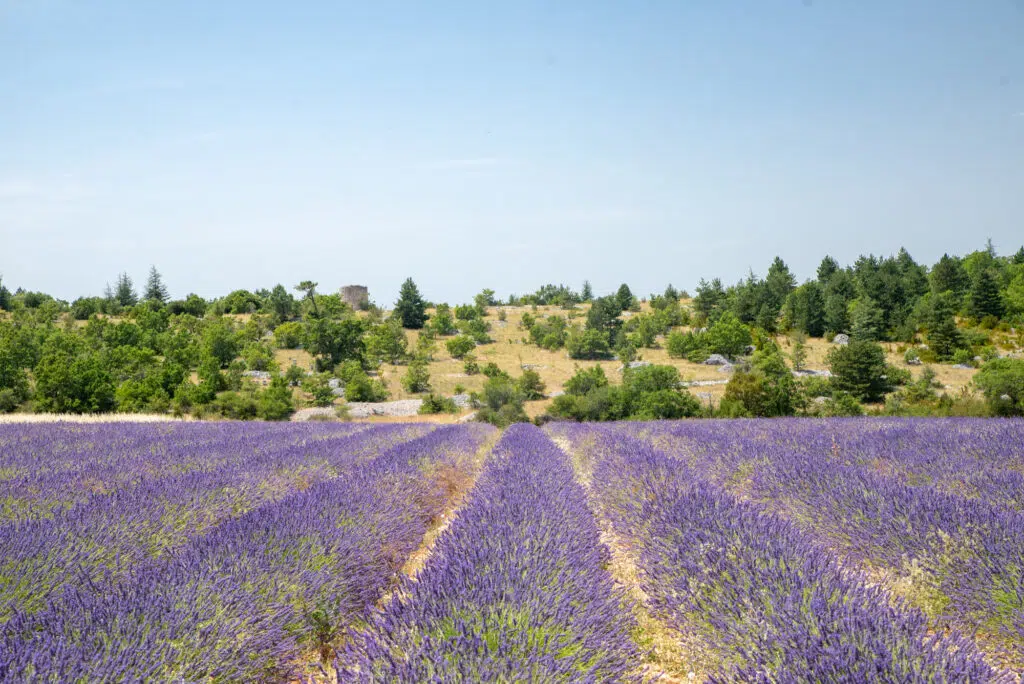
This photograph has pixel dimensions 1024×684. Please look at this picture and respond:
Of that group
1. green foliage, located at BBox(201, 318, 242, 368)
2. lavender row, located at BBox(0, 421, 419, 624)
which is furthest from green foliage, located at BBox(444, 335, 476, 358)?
lavender row, located at BBox(0, 421, 419, 624)

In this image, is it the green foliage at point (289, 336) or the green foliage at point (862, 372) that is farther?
the green foliage at point (289, 336)

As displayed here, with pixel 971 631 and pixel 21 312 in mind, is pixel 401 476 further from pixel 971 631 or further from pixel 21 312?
pixel 21 312

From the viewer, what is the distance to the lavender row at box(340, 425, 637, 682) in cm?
206

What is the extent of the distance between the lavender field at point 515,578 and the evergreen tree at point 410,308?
52.7 meters

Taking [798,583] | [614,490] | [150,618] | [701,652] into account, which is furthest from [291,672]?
[614,490]

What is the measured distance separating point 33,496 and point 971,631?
20.3 ft

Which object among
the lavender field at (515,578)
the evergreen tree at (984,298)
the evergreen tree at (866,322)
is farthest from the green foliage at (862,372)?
the lavender field at (515,578)

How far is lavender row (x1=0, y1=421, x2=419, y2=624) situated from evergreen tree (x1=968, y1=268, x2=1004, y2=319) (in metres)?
50.2

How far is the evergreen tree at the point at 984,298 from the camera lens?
41.7 m

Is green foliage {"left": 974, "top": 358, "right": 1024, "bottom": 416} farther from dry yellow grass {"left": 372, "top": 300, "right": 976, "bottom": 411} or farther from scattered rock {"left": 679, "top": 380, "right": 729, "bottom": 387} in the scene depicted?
scattered rock {"left": 679, "top": 380, "right": 729, "bottom": 387}

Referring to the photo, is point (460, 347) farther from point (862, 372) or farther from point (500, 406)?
point (862, 372)

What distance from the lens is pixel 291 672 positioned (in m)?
2.68

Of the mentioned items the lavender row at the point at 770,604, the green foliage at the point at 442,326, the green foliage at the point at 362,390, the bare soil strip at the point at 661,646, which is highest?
the green foliage at the point at 442,326

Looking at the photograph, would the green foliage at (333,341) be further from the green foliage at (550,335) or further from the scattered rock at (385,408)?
the green foliage at (550,335)
